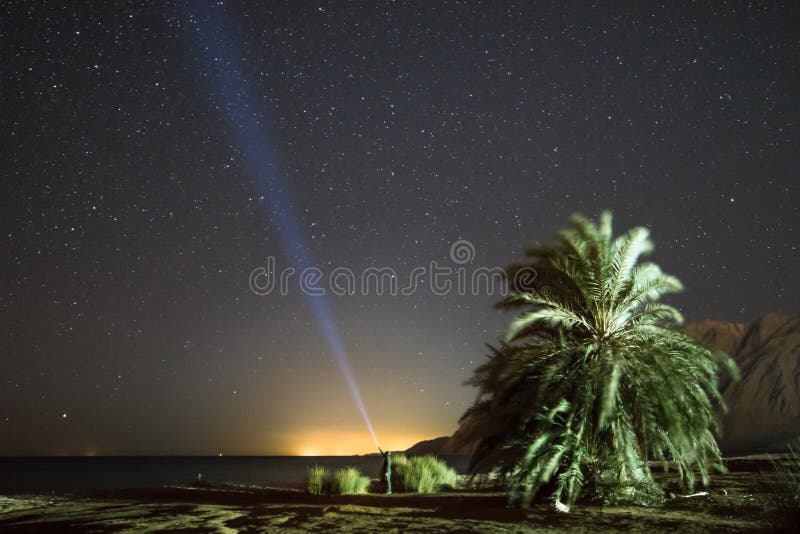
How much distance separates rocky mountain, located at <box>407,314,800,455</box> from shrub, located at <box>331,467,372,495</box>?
93283mm

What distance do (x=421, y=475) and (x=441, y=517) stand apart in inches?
391

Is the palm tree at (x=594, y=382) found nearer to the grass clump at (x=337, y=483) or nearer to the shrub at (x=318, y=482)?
the grass clump at (x=337, y=483)

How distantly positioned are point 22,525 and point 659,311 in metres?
12.8

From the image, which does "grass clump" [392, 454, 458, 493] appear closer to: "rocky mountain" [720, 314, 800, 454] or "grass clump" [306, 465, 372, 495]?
"grass clump" [306, 465, 372, 495]

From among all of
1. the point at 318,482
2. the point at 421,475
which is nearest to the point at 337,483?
the point at 318,482

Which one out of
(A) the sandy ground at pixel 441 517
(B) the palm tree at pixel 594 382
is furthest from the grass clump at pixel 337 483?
(B) the palm tree at pixel 594 382

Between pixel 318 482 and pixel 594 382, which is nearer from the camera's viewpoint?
pixel 594 382

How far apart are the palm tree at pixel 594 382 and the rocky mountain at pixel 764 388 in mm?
100909

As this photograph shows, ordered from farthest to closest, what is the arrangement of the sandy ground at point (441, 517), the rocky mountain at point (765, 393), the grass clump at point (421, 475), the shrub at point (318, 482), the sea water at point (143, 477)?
the rocky mountain at point (765, 393)
the sea water at point (143, 477)
the grass clump at point (421, 475)
the shrub at point (318, 482)
the sandy ground at point (441, 517)

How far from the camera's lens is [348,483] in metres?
19.5

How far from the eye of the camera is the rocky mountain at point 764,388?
4311 inches

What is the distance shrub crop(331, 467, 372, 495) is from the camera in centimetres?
1940

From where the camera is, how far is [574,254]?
13.1m

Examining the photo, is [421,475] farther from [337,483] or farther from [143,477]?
[143,477]
